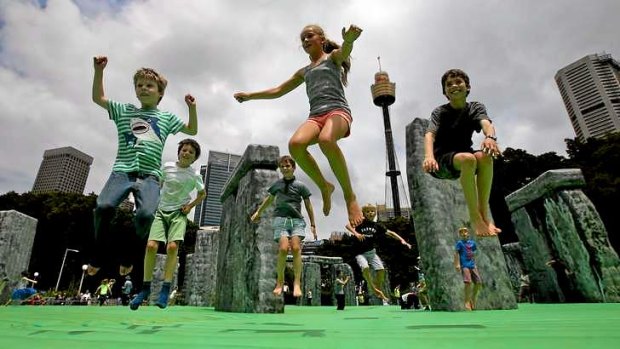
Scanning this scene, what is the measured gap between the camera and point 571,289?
8.51 meters

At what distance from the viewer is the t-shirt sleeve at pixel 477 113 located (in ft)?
12.1

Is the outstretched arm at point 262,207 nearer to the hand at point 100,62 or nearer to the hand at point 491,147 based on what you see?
the hand at point 100,62

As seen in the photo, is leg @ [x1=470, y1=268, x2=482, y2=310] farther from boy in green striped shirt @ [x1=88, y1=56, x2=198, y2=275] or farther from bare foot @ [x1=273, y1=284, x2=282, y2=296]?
boy in green striped shirt @ [x1=88, y1=56, x2=198, y2=275]

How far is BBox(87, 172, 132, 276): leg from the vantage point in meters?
3.40

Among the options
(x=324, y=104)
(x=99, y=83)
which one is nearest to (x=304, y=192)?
(x=324, y=104)

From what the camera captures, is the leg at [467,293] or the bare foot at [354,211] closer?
the bare foot at [354,211]

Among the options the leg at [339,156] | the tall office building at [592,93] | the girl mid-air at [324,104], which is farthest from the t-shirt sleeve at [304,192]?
the tall office building at [592,93]

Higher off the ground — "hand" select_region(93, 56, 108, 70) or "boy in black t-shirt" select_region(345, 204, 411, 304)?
"hand" select_region(93, 56, 108, 70)

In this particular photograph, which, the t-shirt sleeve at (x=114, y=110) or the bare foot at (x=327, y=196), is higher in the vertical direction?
the t-shirt sleeve at (x=114, y=110)

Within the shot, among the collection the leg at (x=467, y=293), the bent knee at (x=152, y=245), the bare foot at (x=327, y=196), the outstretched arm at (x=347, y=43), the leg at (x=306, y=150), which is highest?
the outstretched arm at (x=347, y=43)

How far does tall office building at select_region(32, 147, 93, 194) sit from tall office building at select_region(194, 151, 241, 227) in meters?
34.6

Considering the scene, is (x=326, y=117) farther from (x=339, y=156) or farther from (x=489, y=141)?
(x=489, y=141)

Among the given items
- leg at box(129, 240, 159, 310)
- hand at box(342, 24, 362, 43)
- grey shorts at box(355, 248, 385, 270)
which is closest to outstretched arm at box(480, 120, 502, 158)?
hand at box(342, 24, 362, 43)

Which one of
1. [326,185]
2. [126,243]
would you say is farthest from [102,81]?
[326,185]
